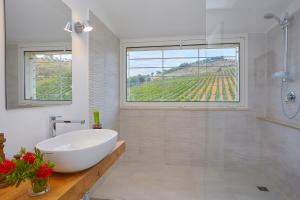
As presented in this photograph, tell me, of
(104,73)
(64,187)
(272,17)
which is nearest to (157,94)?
(104,73)

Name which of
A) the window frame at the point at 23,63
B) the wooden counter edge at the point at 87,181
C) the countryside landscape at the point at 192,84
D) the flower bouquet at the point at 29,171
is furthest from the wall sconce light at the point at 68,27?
the countryside landscape at the point at 192,84

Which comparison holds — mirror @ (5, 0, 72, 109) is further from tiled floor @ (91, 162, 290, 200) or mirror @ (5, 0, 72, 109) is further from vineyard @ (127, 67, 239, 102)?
vineyard @ (127, 67, 239, 102)

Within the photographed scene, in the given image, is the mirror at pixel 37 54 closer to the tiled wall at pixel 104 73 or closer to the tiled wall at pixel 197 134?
the tiled wall at pixel 104 73

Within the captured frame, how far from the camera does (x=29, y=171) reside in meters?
0.80

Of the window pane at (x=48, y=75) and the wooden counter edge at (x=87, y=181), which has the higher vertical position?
the window pane at (x=48, y=75)

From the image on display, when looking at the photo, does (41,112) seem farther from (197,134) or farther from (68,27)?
(197,134)

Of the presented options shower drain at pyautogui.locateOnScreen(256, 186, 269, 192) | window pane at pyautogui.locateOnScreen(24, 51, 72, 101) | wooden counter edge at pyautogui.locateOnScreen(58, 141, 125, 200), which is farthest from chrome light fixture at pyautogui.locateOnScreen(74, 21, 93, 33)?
shower drain at pyautogui.locateOnScreen(256, 186, 269, 192)

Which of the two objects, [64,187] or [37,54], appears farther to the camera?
[37,54]

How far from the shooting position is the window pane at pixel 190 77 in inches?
119

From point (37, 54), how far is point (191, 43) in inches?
94.0

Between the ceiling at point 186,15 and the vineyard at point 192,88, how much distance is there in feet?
2.08

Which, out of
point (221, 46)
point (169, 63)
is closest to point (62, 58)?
point (169, 63)

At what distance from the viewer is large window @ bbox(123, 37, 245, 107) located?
303cm

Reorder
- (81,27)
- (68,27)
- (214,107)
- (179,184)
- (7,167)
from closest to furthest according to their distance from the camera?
(7,167), (68,27), (81,27), (179,184), (214,107)
